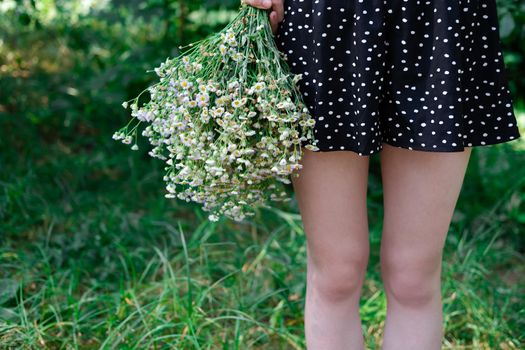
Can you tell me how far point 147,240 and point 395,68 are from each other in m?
1.62

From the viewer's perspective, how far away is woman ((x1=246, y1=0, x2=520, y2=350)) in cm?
147

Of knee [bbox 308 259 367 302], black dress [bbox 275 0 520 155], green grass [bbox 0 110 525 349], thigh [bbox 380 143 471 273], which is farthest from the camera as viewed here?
green grass [bbox 0 110 525 349]

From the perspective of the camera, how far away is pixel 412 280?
1.67 metres

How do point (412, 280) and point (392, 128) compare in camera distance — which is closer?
point (392, 128)

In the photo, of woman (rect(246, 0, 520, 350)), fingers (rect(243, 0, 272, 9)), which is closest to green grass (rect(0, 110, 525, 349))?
woman (rect(246, 0, 520, 350))

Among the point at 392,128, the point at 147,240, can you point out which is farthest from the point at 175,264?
the point at 392,128

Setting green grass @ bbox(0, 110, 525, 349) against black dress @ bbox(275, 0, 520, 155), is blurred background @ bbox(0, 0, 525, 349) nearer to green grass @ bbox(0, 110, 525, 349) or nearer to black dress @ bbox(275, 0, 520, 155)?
green grass @ bbox(0, 110, 525, 349)

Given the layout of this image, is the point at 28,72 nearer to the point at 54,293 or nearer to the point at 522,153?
the point at 54,293

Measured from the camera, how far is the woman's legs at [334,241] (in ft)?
5.26

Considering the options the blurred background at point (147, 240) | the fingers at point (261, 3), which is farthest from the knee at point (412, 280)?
the fingers at point (261, 3)

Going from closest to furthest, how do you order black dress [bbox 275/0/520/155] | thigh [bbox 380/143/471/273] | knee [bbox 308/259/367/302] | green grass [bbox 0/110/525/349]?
1. black dress [bbox 275/0/520/155]
2. thigh [bbox 380/143/471/273]
3. knee [bbox 308/259/367/302]
4. green grass [bbox 0/110/525/349]

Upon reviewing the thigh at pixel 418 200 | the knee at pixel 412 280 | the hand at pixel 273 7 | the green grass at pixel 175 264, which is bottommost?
the green grass at pixel 175 264

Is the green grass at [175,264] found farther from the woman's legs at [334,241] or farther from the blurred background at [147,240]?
the woman's legs at [334,241]

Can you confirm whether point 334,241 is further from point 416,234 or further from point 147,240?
point 147,240
